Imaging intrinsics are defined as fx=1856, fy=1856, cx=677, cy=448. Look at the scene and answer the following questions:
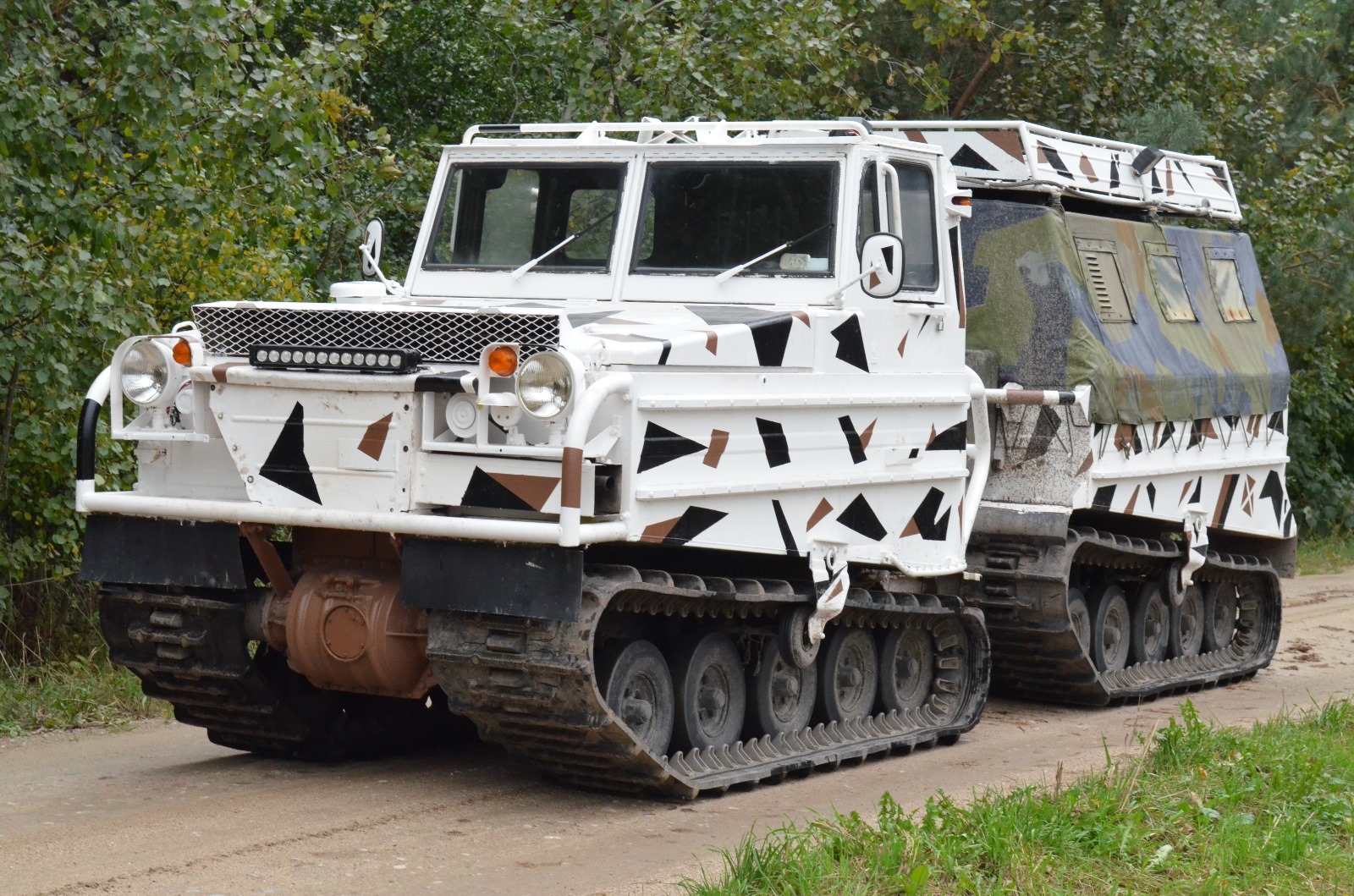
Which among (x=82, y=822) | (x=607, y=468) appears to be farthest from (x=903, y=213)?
Result: (x=82, y=822)

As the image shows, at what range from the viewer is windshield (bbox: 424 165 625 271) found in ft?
28.7

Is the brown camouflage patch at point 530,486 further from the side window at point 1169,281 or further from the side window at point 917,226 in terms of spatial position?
the side window at point 1169,281

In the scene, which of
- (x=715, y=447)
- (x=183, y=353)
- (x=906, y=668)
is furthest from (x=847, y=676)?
(x=183, y=353)

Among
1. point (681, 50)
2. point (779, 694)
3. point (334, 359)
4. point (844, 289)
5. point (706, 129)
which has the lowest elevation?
point (779, 694)

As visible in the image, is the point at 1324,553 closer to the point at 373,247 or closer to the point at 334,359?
the point at 373,247

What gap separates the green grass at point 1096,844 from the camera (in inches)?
235

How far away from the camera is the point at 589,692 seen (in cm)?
674

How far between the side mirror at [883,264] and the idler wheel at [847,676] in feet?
5.27

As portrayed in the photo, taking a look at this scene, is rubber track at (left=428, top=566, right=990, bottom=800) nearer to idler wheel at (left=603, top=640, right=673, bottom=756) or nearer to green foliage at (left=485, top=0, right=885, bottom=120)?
idler wheel at (left=603, top=640, right=673, bottom=756)

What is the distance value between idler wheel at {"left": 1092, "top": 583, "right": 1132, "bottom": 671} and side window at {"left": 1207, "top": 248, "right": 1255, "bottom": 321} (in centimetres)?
232

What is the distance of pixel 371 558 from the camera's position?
7.43 meters

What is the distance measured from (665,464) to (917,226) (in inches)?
101

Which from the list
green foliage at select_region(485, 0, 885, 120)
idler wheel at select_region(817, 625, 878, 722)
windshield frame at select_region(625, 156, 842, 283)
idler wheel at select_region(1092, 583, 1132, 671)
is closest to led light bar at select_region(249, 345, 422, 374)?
windshield frame at select_region(625, 156, 842, 283)

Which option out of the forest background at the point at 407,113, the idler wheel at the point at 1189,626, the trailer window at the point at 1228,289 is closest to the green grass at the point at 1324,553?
the forest background at the point at 407,113
